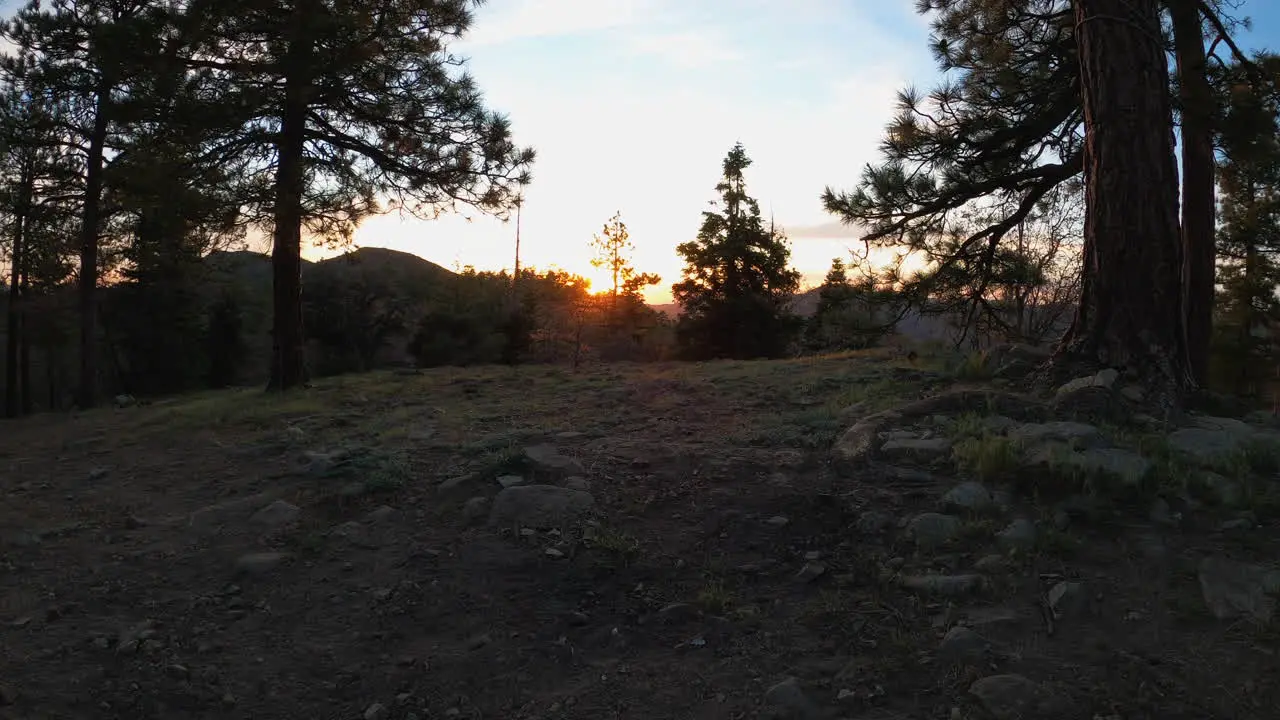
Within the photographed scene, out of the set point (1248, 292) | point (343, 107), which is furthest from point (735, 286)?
point (343, 107)

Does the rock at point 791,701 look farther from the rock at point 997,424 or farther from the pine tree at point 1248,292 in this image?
the pine tree at point 1248,292

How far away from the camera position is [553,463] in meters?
5.63

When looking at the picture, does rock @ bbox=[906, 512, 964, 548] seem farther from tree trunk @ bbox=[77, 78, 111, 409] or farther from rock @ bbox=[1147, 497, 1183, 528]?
tree trunk @ bbox=[77, 78, 111, 409]

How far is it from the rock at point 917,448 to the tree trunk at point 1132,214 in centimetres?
186

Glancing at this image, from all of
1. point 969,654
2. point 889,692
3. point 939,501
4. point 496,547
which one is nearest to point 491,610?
point 496,547

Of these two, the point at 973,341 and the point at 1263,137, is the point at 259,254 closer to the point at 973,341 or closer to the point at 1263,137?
the point at 973,341

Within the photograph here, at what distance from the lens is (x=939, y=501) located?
4.44 metres

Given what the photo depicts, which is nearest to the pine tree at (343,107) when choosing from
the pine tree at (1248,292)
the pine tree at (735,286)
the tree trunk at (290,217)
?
the tree trunk at (290,217)

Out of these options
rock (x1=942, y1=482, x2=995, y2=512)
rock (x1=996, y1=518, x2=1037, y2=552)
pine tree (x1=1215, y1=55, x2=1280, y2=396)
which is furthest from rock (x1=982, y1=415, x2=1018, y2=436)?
pine tree (x1=1215, y1=55, x2=1280, y2=396)

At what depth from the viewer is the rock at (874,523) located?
4277mm

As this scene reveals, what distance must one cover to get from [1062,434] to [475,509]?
3.49 metres

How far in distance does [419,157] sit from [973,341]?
289 inches

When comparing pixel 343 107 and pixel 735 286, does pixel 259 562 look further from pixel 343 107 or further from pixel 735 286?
pixel 735 286

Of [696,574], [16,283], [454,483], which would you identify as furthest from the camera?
[16,283]
